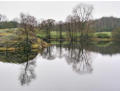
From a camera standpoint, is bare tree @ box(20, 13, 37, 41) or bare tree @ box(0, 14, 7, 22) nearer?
bare tree @ box(20, 13, 37, 41)

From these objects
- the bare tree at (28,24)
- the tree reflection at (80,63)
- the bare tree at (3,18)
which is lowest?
the tree reflection at (80,63)

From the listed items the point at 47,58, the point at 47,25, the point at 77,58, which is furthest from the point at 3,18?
the point at 77,58

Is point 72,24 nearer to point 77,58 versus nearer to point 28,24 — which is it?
point 28,24

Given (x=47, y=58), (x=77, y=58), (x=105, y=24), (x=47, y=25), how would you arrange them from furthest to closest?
(x=105, y=24)
(x=47, y=25)
(x=47, y=58)
(x=77, y=58)

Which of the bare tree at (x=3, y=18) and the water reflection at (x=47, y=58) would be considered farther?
the bare tree at (x=3, y=18)

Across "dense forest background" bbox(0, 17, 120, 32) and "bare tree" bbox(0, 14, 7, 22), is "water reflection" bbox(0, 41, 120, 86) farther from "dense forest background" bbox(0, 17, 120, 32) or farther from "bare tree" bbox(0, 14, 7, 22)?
"dense forest background" bbox(0, 17, 120, 32)

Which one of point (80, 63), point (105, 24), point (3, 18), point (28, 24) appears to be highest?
point (3, 18)

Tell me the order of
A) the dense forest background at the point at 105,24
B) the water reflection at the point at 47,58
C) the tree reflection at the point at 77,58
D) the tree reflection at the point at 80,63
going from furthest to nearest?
the dense forest background at the point at 105,24
the tree reflection at the point at 77,58
the tree reflection at the point at 80,63
the water reflection at the point at 47,58

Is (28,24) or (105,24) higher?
(105,24)

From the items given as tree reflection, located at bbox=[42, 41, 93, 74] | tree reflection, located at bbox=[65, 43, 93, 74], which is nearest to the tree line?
tree reflection, located at bbox=[42, 41, 93, 74]

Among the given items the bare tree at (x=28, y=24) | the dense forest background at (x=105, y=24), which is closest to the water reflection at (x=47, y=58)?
the bare tree at (x=28, y=24)

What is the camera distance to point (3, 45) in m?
15.3

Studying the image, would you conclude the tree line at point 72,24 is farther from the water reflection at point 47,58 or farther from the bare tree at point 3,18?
the water reflection at point 47,58

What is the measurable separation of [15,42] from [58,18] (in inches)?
363
